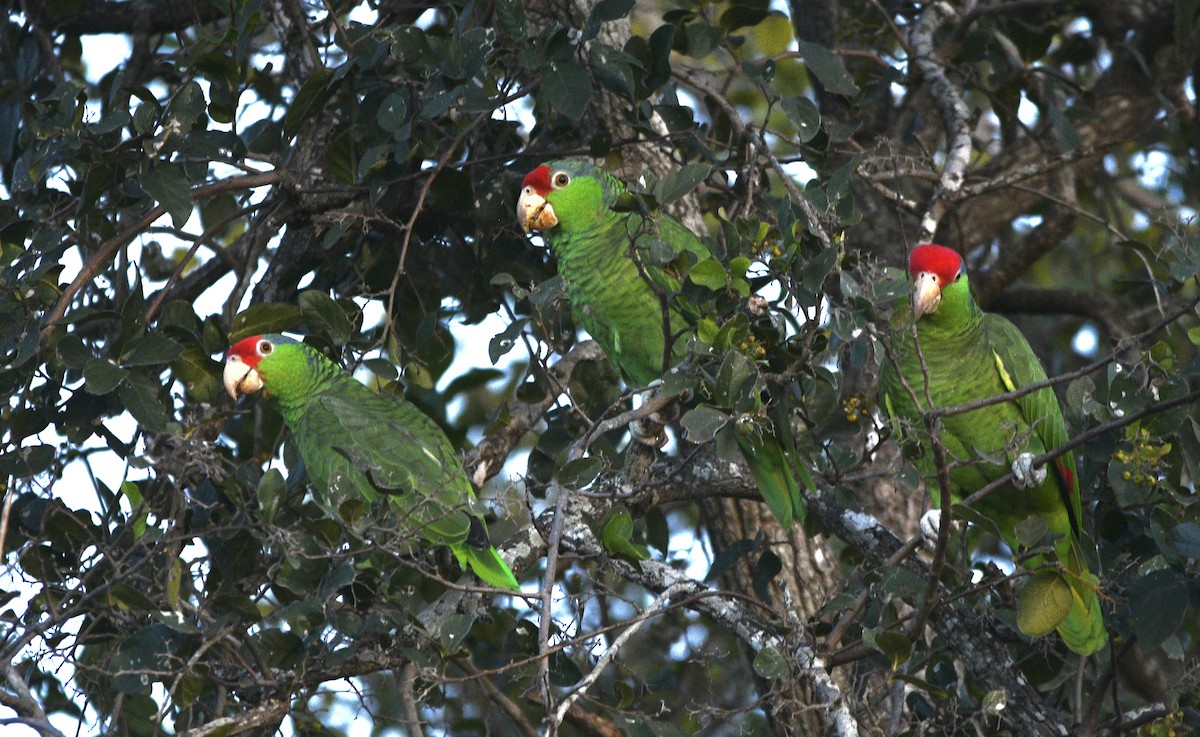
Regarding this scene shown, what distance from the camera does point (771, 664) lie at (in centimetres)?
203

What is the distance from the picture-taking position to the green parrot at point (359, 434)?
2.48 m

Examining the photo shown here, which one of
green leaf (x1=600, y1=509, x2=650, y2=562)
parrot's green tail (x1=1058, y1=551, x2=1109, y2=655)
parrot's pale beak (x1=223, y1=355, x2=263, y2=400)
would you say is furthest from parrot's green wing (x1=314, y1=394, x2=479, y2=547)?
parrot's green tail (x1=1058, y1=551, x2=1109, y2=655)

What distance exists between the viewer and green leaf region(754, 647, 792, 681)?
2010 millimetres

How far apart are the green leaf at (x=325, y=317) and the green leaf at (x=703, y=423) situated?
88 centimetres

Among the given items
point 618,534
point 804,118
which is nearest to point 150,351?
point 618,534

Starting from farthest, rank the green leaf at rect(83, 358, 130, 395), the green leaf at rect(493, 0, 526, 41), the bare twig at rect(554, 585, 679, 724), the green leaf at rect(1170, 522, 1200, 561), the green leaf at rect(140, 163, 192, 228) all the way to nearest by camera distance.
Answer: the green leaf at rect(493, 0, 526, 41)
the green leaf at rect(140, 163, 192, 228)
the green leaf at rect(83, 358, 130, 395)
the green leaf at rect(1170, 522, 1200, 561)
the bare twig at rect(554, 585, 679, 724)

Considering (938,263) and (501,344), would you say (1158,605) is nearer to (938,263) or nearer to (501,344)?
(938,263)

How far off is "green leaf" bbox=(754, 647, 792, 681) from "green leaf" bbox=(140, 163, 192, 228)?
55.1 inches

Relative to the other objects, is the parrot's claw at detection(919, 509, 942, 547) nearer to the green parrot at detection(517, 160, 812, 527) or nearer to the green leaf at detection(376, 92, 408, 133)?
the green parrot at detection(517, 160, 812, 527)

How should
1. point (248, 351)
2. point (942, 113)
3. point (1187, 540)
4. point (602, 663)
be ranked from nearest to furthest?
point (602, 663) → point (1187, 540) → point (248, 351) → point (942, 113)

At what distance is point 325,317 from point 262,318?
0.55 feet

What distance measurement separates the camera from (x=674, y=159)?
2.93 m

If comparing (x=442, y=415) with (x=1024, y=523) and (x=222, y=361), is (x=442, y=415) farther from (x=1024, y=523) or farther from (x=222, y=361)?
(x=1024, y=523)

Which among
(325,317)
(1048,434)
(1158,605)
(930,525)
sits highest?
(325,317)
